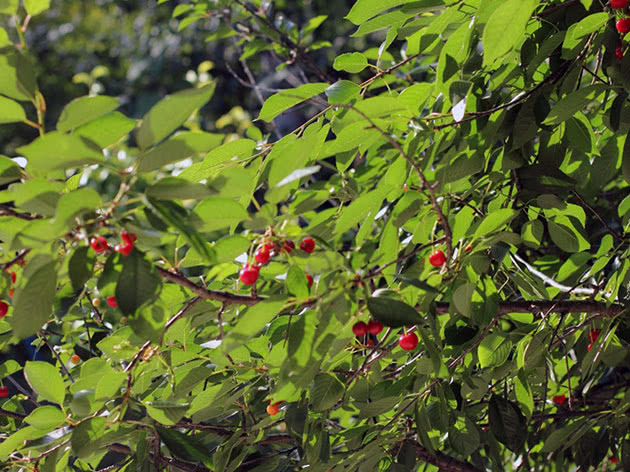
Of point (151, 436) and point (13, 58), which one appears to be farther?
point (151, 436)

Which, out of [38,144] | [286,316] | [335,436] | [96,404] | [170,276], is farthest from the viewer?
[335,436]

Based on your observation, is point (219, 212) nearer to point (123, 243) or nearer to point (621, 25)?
point (123, 243)

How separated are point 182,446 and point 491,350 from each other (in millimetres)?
485

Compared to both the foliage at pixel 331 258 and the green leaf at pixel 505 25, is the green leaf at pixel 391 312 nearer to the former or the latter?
the foliage at pixel 331 258

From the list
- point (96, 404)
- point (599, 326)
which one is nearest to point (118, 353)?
point (96, 404)

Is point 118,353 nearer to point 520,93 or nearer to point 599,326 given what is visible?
point 520,93

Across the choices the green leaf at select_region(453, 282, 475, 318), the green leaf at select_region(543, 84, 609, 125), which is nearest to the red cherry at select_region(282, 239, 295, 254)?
the green leaf at select_region(453, 282, 475, 318)

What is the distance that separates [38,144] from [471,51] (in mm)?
645

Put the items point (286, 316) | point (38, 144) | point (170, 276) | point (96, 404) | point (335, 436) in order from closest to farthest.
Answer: point (38, 144) → point (170, 276) → point (96, 404) → point (286, 316) → point (335, 436)

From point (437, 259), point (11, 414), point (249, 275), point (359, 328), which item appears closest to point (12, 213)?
point (249, 275)

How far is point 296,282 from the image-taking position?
0.75m

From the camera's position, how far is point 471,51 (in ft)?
3.27

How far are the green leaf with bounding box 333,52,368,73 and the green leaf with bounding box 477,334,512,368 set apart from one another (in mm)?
474

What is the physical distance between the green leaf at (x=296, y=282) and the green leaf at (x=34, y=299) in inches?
9.4
